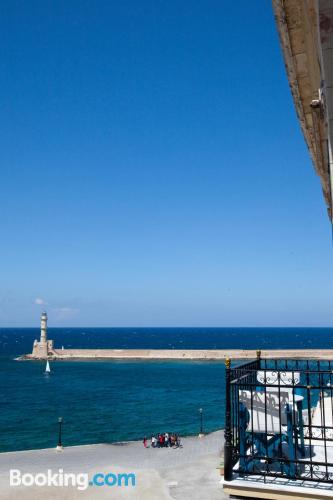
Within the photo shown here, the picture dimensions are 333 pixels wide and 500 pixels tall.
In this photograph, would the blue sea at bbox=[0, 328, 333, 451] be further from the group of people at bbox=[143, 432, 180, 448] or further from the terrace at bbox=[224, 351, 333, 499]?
the terrace at bbox=[224, 351, 333, 499]

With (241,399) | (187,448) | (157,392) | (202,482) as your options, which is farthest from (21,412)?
(241,399)

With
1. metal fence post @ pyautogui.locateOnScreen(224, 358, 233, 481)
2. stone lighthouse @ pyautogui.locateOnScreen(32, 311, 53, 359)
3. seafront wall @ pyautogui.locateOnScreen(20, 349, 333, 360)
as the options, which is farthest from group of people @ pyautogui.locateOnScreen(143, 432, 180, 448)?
stone lighthouse @ pyautogui.locateOnScreen(32, 311, 53, 359)

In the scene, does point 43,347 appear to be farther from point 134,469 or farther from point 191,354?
point 134,469

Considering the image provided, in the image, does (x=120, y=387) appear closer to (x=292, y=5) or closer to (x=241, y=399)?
(x=241, y=399)

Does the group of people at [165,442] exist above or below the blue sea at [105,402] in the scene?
above

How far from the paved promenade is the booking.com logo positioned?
282mm

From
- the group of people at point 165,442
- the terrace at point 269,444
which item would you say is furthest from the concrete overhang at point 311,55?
the group of people at point 165,442

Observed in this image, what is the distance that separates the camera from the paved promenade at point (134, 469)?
1220 cm

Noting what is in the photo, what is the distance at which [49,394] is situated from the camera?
58.4 meters

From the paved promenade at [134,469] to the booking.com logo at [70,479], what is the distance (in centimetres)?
28

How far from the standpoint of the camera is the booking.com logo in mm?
14070

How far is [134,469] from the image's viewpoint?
16.2 metres

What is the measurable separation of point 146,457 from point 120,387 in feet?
143

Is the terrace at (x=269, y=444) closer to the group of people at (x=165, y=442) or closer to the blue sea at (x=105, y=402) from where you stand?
the group of people at (x=165, y=442)
